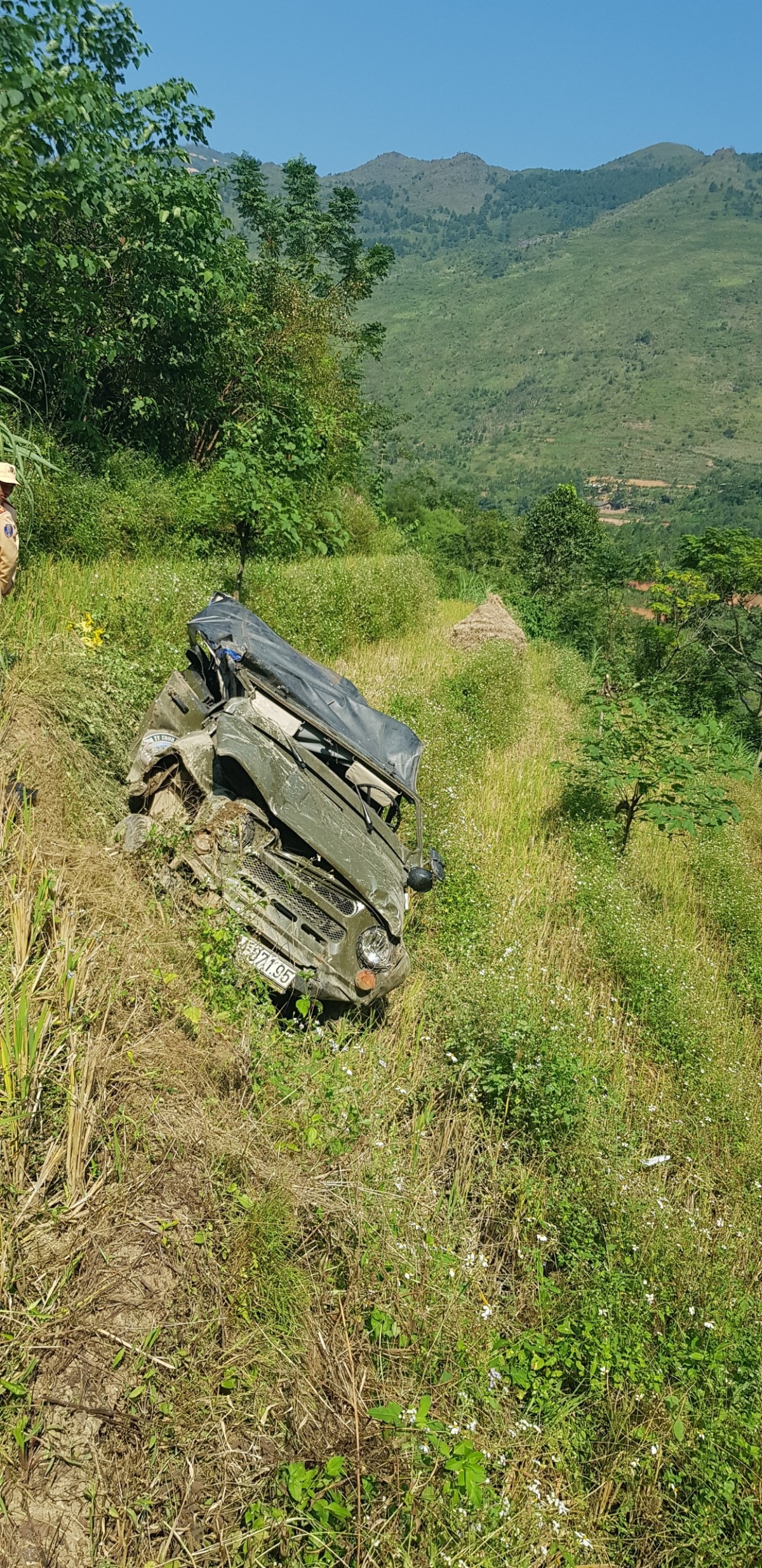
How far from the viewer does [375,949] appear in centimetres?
454

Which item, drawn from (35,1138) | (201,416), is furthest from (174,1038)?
(201,416)

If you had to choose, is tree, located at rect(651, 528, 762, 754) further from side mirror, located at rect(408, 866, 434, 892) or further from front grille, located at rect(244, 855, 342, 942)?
front grille, located at rect(244, 855, 342, 942)

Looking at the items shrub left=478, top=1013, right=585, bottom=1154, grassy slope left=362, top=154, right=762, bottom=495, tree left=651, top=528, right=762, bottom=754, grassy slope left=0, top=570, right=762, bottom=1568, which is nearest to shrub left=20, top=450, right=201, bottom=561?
grassy slope left=0, top=570, right=762, bottom=1568

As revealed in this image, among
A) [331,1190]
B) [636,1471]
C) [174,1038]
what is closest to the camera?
[636,1471]

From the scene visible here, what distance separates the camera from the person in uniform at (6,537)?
15.3 feet

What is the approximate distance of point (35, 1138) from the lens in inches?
106

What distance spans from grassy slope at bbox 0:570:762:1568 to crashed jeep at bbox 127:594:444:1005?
0.30 meters

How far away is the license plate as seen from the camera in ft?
13.3

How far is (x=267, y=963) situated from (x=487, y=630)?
38.0ft

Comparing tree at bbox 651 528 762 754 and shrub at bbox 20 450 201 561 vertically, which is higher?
shrub at bbox 20 450 201 561

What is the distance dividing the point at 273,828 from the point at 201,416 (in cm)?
1087

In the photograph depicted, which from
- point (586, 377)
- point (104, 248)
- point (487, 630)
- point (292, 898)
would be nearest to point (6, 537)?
point (292, 898)

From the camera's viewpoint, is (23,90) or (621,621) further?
(621,621)

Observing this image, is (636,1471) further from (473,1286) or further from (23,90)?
(23,90)
